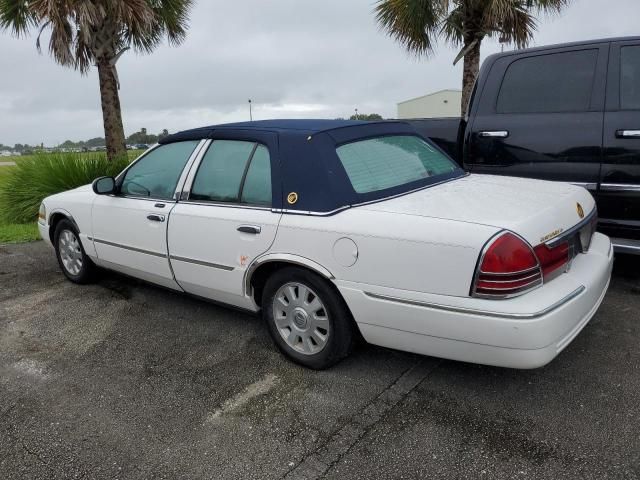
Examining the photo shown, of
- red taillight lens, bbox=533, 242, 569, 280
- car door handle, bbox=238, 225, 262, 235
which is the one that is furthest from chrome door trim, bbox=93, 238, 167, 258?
red taillight lens, bbox=533, 242, 569, 280

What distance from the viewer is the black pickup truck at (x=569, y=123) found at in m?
4.11

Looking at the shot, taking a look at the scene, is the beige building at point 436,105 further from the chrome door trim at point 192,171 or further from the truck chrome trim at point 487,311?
the truck chrome trim at point 487,311

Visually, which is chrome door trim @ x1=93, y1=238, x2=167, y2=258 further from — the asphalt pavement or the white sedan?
the asphalt pavement

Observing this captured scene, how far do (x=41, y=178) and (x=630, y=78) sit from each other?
9234 mm

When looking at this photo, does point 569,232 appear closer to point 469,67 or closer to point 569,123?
point 569,123

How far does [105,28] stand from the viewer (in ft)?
36.9

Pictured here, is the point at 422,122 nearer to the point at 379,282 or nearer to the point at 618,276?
the point at 618,276

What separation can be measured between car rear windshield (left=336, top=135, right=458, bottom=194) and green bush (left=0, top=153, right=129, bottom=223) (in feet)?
24.5

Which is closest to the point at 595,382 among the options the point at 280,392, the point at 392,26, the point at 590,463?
the point at 590,463

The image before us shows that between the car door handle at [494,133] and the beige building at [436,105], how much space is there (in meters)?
28.2

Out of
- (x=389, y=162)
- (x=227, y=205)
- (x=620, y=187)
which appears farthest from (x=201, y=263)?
(x=620, y=187)

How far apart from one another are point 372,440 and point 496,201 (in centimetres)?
143

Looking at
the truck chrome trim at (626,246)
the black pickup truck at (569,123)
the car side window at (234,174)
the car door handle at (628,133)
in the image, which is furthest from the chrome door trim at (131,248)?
the car door handle at (628,133)

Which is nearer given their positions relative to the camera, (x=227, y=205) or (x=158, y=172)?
(x=227, y=205)
